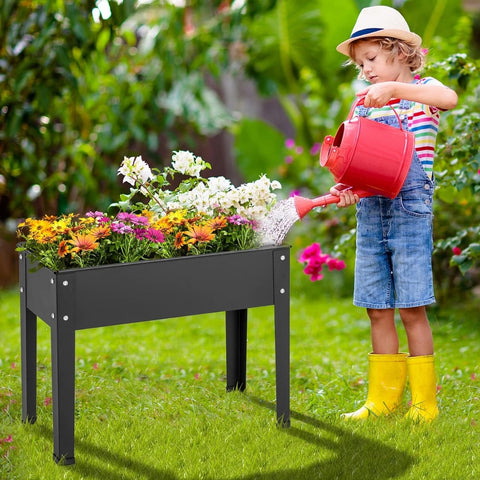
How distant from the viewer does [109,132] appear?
18.2ft

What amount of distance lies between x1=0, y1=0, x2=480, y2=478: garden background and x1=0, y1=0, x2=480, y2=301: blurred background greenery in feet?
0.05

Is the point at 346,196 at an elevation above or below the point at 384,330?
above

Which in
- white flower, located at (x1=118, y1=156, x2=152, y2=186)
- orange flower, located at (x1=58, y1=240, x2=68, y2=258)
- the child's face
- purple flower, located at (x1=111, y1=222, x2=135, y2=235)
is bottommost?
orange flower, located at (x1=58, y1=240, x2=68, y2=258)

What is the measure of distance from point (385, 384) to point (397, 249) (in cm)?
50

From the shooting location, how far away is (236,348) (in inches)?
123

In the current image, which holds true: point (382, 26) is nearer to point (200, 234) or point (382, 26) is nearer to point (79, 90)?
point (200, 234)

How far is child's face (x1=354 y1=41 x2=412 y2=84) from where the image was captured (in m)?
2.60

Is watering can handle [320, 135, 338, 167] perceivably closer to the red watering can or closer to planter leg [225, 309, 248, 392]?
the red watering can

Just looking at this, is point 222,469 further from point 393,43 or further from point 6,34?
point 6,34

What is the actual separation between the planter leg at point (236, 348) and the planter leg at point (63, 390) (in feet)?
2.74

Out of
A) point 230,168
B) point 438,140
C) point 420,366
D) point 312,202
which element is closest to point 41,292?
point 312,202

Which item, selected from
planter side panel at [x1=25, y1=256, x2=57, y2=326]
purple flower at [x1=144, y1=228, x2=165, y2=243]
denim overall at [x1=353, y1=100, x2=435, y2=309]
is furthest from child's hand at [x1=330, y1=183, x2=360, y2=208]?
planter side panel at [x1=25, y1=256, x2=57, y2=326]

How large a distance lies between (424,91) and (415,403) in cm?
106

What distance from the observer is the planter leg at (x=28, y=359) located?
2641 mm
